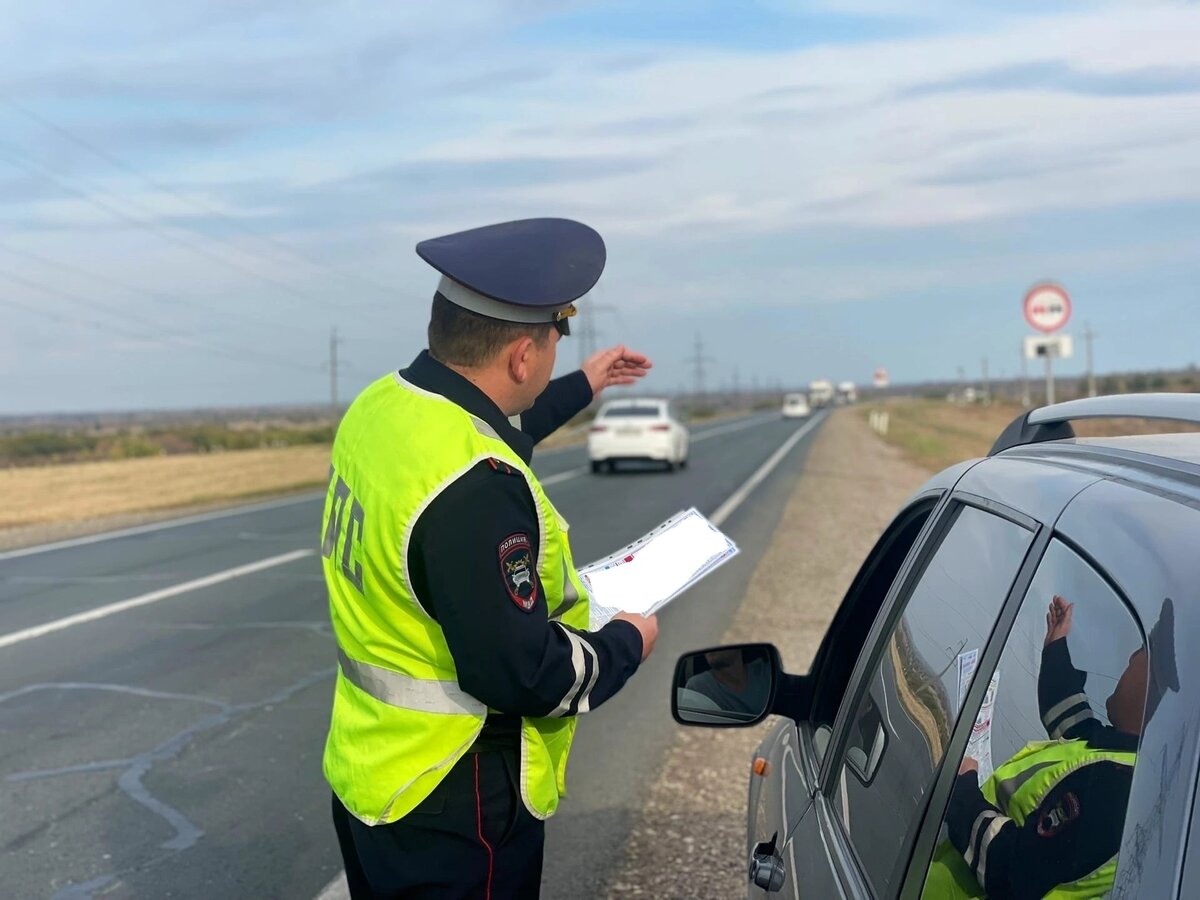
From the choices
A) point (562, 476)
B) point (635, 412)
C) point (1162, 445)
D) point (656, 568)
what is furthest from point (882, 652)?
point (635, 412)

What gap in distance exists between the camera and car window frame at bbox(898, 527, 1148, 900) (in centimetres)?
174

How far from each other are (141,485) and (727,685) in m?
27.9

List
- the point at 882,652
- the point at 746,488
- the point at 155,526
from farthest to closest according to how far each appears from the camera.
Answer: the point at 746,488
the point at 155,526
the point at 882,652

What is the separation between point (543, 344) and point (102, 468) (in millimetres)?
37279

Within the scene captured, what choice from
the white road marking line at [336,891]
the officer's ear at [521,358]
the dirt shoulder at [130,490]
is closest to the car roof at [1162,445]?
the officer's ear at [521,358]

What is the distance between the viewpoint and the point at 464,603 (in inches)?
81.8

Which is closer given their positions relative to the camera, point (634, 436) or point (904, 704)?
point (904, 704)

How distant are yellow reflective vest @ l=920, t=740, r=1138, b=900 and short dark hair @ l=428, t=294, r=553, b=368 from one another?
1148mm

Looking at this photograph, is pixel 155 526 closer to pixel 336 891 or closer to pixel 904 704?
pixel 336 891

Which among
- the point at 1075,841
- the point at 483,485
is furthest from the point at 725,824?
the point at 1075,841

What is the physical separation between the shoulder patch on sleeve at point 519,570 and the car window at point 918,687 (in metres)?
0.66

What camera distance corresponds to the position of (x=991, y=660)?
181cm

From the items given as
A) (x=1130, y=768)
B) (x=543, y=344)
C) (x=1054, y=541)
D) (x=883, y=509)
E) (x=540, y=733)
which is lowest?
(x=883, y=509)

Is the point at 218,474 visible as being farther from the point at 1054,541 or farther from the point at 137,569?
the point at 1054,541
